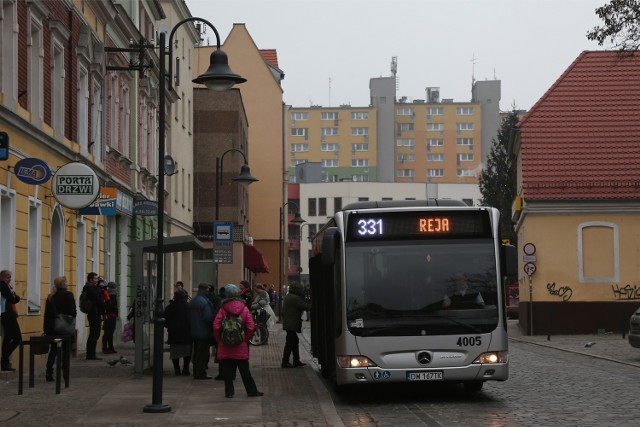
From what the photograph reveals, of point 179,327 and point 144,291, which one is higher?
point 144,291

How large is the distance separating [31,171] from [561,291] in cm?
2603

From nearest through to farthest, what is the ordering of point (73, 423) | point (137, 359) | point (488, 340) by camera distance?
point (73, 423), point (488, 340), point (137, 359)

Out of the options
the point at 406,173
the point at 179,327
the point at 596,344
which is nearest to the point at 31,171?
the point at 179,327

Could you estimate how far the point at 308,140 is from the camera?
472ft

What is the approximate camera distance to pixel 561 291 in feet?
139

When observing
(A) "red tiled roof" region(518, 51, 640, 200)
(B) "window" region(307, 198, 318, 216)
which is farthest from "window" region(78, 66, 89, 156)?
(B) "window" region(307, 198, 318, 216)

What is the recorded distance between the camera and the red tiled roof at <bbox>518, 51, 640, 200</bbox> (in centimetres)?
4284

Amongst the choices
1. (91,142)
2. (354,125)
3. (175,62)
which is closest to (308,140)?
(354,125)

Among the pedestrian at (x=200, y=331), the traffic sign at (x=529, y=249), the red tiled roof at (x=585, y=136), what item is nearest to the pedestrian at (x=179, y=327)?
the pedestrian at (x=200, y=331)

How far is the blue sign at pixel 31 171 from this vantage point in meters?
20.0

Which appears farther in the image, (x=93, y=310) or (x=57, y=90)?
(x=57, y=90)

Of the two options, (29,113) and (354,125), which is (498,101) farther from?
(29,113)

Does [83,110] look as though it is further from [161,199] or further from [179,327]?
[161,199]

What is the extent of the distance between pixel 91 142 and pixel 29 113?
262 inches
